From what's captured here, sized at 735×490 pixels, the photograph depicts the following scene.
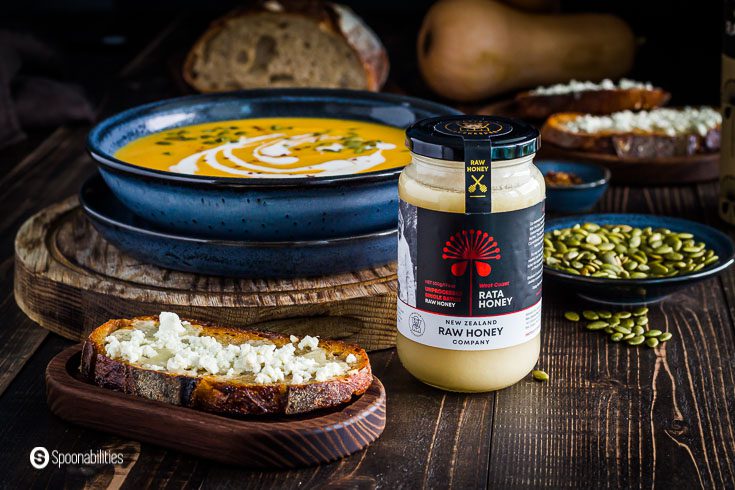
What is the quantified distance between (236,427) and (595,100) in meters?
1.80

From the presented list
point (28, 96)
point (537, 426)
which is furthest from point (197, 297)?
point (28, 96)

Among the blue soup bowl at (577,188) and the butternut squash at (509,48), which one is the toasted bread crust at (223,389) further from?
the butternut squash at (509,48)

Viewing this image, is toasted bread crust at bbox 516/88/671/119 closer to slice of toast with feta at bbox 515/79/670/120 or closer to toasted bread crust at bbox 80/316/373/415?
slice of toast with feta at bbox 515/79/670/120

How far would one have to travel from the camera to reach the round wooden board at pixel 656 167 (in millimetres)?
2633

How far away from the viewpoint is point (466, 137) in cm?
146

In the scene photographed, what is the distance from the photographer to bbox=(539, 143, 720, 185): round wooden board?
8.64 feet

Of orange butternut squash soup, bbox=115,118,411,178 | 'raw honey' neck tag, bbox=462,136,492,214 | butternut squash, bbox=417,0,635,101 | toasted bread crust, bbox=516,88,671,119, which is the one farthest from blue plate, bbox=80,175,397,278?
butternut squash, bbox=417,0,635,101

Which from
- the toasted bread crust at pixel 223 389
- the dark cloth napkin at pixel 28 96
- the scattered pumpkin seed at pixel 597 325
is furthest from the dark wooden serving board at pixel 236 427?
the dark cloth napkin at pixel 28 96

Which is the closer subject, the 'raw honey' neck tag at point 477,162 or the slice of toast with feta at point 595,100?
the 'raw honey' neck tag at point 477,162

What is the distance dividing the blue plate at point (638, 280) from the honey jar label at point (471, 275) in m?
0.32

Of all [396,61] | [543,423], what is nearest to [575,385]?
[543,423]

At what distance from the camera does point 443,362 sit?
155 cm

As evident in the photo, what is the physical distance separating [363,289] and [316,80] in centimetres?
192

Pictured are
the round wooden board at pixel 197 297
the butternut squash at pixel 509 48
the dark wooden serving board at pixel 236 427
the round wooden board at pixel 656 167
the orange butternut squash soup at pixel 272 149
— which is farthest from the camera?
the butternut squash at pixel 509 48
